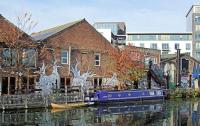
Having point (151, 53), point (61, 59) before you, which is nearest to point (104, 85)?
point (61, 59)

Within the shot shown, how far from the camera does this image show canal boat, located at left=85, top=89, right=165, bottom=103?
139 feet

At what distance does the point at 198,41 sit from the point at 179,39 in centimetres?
563

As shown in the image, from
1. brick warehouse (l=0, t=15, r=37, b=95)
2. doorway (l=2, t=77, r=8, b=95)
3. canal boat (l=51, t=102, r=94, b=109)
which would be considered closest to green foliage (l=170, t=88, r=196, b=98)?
canal boat (l=51, t=102, r=94, b=109)

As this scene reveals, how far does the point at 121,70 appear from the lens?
171 feet

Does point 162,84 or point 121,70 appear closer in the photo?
point 121,70

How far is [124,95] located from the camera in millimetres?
45656

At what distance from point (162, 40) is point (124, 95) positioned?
8468cm

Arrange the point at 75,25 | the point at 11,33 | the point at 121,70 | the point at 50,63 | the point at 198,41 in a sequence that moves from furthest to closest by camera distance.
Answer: the point at 198,41, the point at 121,70, the point at 75,25, the point at 50,63, the point at 11,33

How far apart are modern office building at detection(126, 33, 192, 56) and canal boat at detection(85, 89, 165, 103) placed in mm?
76887

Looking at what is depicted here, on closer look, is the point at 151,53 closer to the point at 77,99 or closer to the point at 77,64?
the point at 77,64

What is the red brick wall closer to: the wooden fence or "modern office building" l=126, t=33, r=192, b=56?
the wooden fence

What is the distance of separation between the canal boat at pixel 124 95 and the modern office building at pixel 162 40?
252 ft

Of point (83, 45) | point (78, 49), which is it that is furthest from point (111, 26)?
point (78, 49)

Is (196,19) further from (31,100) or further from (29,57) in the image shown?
(31,100)
